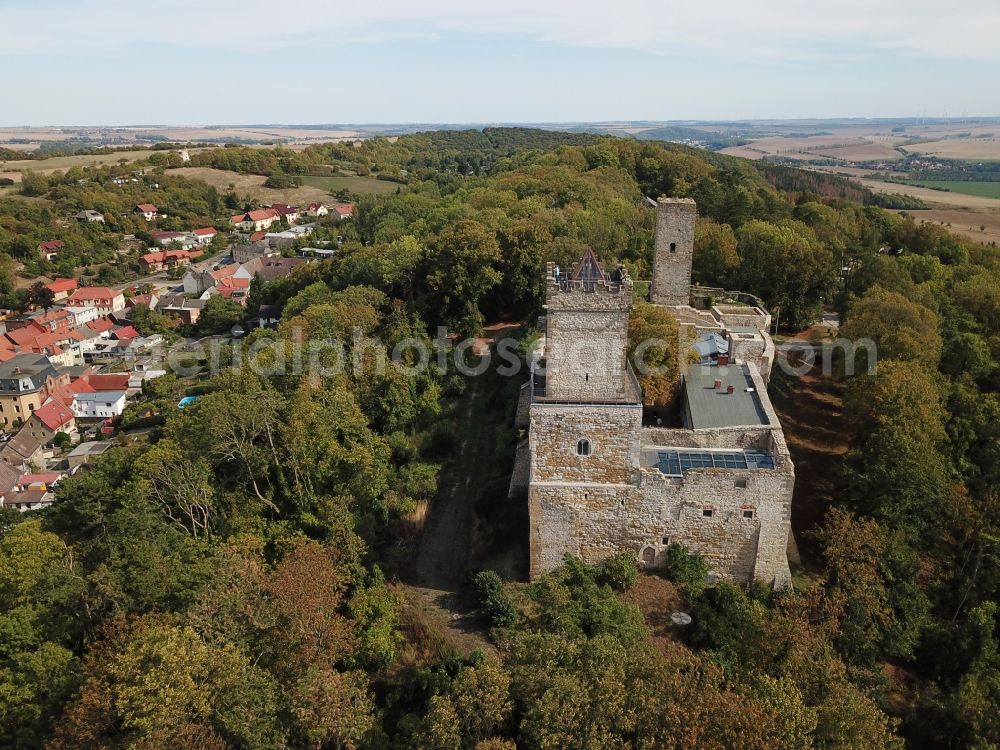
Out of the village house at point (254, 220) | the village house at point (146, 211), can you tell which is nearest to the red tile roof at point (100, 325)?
the village house at point (254, 220)

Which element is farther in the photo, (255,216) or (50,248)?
(255,216)

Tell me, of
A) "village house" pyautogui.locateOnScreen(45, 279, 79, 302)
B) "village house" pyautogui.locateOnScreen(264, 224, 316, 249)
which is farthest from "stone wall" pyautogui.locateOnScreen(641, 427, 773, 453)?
"village house" pyautogui.locateOnScreen(45, 279, 79, 302)

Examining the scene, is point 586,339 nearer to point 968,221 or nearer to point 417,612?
point 417,612

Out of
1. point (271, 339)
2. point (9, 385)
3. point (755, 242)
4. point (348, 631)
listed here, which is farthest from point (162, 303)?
point (348, 631)

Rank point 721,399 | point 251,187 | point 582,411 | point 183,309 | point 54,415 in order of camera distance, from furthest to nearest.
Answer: point 251,187
point 183,309
point 54,415
point 721,399
point 582,411

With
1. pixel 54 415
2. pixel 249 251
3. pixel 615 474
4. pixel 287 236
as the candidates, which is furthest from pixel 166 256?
pixel 615 474

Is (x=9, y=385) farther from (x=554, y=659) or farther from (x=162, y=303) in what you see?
(x=554, y=659)

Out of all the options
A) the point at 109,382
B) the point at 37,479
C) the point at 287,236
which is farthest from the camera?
the point at 287,236
